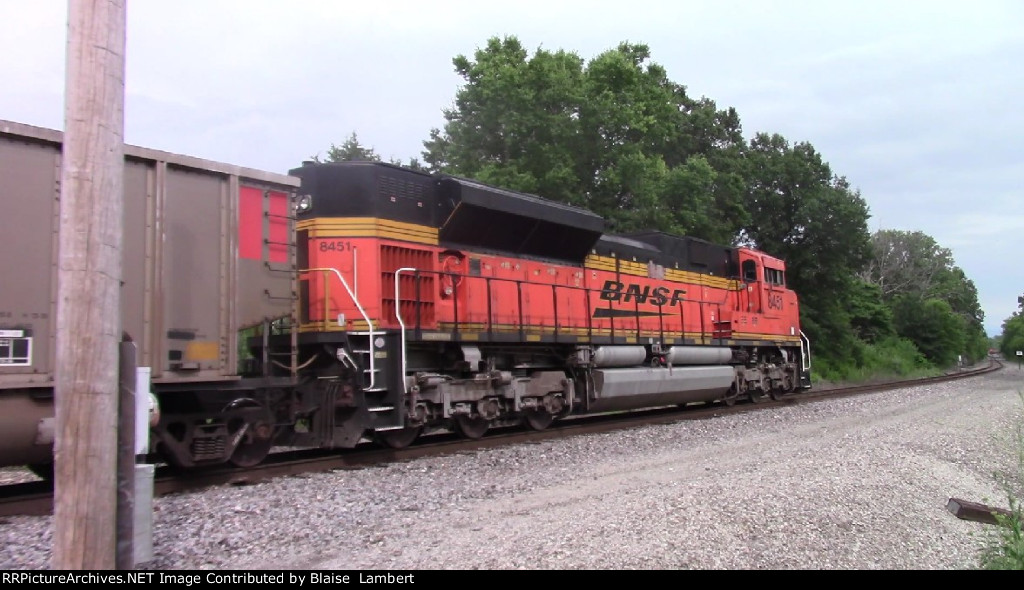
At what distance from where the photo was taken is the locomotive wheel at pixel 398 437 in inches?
368

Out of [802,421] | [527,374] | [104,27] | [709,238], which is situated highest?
Result: [709,238]

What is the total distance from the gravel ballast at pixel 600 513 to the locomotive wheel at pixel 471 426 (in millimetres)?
923

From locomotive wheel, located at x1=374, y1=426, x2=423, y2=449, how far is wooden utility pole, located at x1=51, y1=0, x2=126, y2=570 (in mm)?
5806

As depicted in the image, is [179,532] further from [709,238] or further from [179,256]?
[709,238]

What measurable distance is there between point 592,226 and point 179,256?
6923mm

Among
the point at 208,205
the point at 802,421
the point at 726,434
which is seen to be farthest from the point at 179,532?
the point at 802,421

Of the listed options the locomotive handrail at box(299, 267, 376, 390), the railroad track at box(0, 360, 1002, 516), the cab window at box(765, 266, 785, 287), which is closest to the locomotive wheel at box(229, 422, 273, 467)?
the railroad track at box(0, 360, 1002, 516)

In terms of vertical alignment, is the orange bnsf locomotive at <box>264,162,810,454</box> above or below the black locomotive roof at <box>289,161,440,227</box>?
below

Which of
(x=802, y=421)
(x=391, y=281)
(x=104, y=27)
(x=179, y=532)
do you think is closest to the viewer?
(x=104, y=27)

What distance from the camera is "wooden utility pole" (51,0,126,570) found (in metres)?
3.44

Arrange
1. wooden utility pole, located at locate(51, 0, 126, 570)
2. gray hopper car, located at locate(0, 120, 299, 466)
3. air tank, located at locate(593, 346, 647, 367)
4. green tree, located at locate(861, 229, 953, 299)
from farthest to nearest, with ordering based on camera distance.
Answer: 1. green tree, located at locate(861, 229, 953, 299)
2. air tank, located at locate(593, 346, 647, 367)
3. gray hopper car, located at locate(0, 120, 299, 466)
4. wooden utility pole, located at locate(51, 0, 126, 570)

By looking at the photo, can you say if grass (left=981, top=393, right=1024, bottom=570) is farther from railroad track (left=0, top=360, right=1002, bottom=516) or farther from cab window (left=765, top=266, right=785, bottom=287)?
cab window (left=765, top=266, right=785, bottom=287)

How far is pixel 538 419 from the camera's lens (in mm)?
11586
